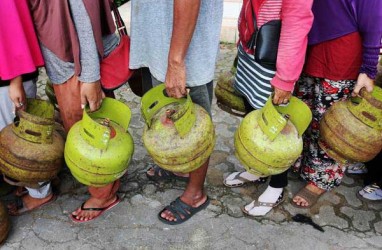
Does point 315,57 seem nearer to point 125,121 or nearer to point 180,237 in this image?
point 125,121

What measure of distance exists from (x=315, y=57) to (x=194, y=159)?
1.09 metres

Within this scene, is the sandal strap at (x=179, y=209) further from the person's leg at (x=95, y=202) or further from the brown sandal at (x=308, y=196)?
the brown sandal at (x=308, y=196)

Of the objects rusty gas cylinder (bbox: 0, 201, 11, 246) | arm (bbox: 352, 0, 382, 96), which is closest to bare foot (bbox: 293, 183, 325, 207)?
arm (bbox: 352, 0, 382, 96)

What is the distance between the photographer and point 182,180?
328cm

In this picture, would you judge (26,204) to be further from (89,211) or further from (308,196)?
(308,196)

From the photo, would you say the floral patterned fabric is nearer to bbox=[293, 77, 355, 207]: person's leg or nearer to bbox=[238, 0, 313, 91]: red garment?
bbox=[293, 77, 355, 207]: person's leg

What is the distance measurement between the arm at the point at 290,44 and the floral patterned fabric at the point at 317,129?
474 millimetres

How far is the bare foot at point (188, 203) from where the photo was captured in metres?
2.88

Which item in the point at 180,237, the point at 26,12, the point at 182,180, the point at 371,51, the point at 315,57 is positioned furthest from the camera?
the point at 182,180

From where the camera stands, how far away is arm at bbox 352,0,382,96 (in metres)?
2.23

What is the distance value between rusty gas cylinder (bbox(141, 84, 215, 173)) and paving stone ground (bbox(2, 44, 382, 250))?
2.69 feet

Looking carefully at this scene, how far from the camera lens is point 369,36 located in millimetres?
2299

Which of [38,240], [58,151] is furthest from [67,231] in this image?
[58,151]

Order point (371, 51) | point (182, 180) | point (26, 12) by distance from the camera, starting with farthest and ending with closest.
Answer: point (182, 180)
point (371, 51)
point (26, 12)
